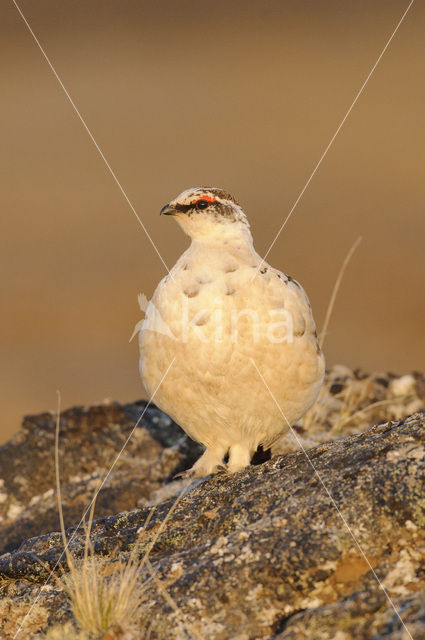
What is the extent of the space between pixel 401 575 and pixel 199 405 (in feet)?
7.08

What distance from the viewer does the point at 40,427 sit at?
23.4 ft

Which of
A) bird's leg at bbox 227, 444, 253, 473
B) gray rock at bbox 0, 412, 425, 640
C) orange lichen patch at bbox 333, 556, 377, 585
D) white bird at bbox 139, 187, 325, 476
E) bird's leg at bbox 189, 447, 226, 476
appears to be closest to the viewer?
gray rock at bbox 0, 412, 425, 640

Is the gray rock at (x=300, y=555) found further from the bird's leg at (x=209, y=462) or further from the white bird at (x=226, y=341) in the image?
A: the bird's leg at (x=209, y=462)

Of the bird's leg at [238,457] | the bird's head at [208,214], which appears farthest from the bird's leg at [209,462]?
the bird's head at [208,214]

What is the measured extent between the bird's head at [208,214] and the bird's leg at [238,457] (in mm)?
1364

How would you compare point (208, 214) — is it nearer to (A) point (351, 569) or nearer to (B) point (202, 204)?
(B) point (202, 204)

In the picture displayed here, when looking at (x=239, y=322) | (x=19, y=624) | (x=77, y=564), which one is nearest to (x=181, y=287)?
(x=239, y=322)

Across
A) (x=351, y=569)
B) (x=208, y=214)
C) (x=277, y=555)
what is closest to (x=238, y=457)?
(x=208, y=214)

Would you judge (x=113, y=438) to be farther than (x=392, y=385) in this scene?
No

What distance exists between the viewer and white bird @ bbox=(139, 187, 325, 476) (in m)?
4.71

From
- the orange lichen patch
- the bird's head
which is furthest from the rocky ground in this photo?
the bird's head

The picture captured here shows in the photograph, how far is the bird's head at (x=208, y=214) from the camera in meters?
5.22

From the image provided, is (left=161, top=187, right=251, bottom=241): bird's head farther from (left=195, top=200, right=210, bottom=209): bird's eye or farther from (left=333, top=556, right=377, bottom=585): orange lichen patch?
(left=333, top=556, right=377, bottom=585): orange lichen patch

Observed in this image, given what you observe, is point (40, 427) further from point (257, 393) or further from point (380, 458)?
point (380, 458)
